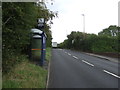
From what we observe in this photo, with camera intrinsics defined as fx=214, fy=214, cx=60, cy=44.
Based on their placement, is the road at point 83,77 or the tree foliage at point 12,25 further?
the road at point 83,77

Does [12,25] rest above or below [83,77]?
above

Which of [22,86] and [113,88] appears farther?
[113,88]

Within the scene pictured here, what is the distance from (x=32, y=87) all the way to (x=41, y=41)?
789 centimetres

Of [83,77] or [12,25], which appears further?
[83,77]

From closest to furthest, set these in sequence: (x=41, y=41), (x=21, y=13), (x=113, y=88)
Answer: (x=21, y=13)
(x=113, y=88)
(x=41, y=41)

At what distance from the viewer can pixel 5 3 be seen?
7398 mm

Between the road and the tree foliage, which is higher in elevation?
the tree foliage

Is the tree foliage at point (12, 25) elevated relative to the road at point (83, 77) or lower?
elevated

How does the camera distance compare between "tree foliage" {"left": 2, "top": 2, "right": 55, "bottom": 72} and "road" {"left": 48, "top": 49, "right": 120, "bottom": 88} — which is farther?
"road" {"left": 48, "top": 49, "right": 120, "bottom": 88}

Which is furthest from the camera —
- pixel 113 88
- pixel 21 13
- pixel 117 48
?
pixel 117 48

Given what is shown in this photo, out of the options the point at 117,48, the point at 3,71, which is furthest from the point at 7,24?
the point at 117,48

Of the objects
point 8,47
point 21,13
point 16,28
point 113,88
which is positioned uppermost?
point 21,13

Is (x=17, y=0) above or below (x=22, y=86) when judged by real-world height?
above

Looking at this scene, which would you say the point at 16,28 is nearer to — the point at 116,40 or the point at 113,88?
the point at 113,88
